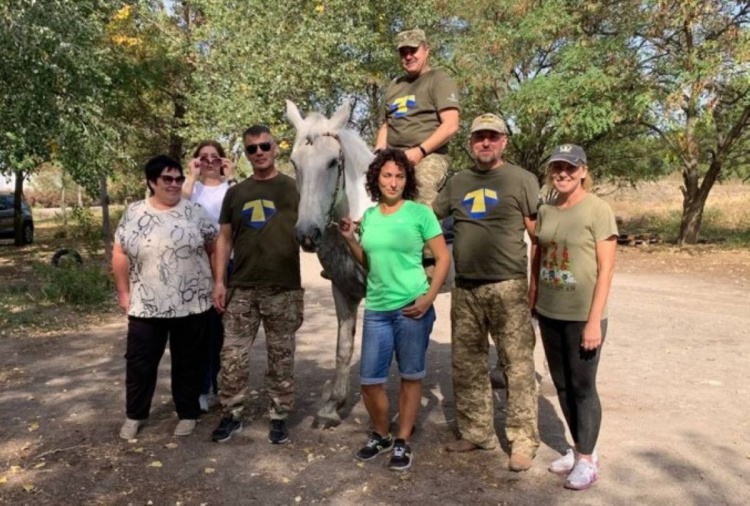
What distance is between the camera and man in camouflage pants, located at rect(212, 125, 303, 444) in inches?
162

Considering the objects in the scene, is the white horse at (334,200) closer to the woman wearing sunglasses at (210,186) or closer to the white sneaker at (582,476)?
the woman wearing sunglasses at (210,186)

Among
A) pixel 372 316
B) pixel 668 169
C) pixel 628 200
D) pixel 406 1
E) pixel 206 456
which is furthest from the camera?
pixel 628 200

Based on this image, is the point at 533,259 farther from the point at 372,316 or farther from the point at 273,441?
the point at 273,441

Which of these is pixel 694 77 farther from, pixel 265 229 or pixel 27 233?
pixel 27 233

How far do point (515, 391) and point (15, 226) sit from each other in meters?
20.4

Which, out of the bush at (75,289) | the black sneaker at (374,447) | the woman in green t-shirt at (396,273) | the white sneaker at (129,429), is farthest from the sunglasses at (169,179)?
the bush at (75,289)

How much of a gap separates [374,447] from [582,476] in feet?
4.34

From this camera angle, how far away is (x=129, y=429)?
4.34m

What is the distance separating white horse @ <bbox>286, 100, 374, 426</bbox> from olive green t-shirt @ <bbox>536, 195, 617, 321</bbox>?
4.46ft

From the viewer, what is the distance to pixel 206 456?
13.3 ft

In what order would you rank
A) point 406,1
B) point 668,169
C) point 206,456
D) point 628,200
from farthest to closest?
point 628,200 → point 668,169 → point 406,1 → point 206,456

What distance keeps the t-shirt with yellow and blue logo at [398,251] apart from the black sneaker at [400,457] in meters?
0.93

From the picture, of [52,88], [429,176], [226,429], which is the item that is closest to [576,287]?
[429,176]

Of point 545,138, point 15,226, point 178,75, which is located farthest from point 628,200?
point 15,226
